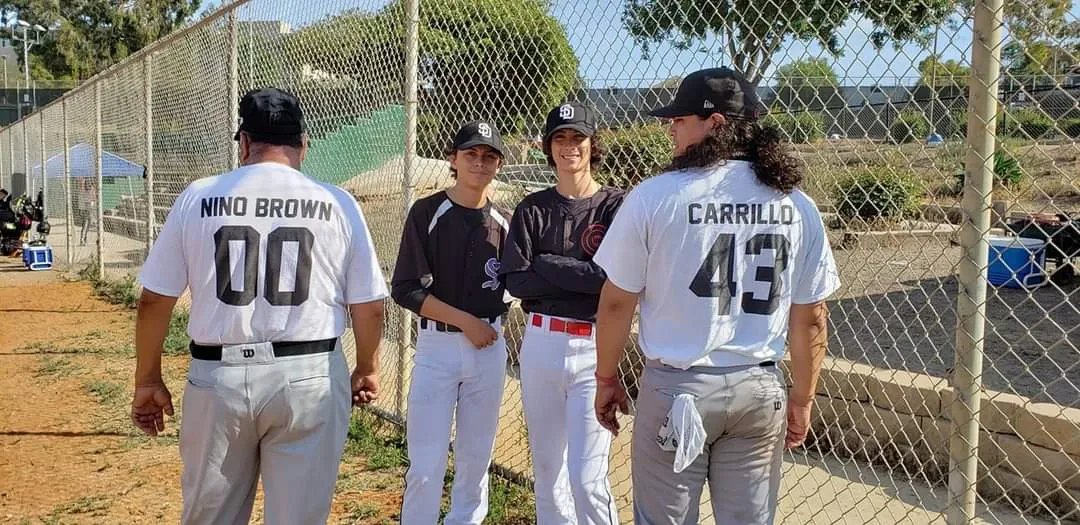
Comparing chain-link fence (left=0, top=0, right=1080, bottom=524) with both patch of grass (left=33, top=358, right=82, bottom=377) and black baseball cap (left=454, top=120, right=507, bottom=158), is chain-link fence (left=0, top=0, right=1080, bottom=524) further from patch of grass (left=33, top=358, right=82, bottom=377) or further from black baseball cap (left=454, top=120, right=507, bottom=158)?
patch of grass (left=33, top=358, right=82, bottom=377)

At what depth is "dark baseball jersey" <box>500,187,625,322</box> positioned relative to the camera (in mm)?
3148

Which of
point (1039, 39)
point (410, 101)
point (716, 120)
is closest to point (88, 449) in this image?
point (410, 101)

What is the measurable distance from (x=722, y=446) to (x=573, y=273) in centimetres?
89

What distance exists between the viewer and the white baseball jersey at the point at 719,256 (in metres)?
2.31

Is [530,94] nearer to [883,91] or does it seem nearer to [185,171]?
[883,91]

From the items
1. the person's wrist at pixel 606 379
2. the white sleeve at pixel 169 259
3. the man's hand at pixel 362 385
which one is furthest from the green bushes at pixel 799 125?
the white sleeve at pixel 169 259

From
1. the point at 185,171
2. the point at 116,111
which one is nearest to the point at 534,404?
the point at 185,171

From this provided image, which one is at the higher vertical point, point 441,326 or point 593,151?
point 593,151

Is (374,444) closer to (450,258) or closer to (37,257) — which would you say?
(450,258)

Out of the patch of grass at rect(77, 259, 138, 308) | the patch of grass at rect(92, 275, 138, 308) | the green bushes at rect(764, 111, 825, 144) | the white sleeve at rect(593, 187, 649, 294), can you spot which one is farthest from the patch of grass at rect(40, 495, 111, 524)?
the patch of grass at rect(92, 275, 138, 308)

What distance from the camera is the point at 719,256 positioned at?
232 centimetres

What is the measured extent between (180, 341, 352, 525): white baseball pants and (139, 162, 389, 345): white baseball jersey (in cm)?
10

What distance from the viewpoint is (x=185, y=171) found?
9.09m

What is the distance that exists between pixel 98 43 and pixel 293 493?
2175 inches
